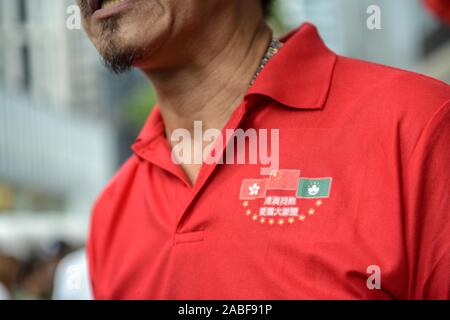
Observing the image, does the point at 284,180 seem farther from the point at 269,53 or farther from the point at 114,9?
the point at 114,9

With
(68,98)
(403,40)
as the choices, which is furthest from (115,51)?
(68,98)

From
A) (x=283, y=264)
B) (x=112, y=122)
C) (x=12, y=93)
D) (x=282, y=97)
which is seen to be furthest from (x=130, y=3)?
(x=112, y=122)

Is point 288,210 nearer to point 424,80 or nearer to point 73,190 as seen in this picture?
point 424,80

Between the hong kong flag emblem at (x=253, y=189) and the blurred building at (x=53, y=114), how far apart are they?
2183cm

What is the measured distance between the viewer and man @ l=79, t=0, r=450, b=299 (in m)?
1.94

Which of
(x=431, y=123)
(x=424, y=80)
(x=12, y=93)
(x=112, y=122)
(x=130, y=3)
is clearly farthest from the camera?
(x=112, y=122)

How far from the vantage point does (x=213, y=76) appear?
2404mm

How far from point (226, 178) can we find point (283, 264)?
26cm

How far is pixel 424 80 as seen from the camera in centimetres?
210

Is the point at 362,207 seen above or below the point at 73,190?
above

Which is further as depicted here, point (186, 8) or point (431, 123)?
point (186, 8)

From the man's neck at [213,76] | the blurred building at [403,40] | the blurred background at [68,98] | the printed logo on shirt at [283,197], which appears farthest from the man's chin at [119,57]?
the blurred building at [403,40]

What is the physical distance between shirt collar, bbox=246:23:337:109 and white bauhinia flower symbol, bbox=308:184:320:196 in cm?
19

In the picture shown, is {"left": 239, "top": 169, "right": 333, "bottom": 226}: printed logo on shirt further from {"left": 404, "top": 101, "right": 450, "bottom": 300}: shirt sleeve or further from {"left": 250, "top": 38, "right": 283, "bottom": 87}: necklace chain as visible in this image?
{"left": 250, "top": 38, "right": 283, "bottom": 87}: necklace chain
